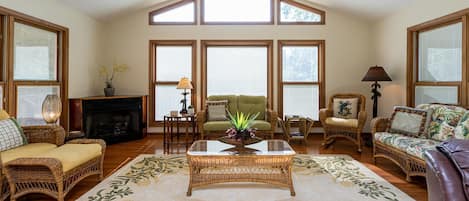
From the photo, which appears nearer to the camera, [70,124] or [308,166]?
[308,166]

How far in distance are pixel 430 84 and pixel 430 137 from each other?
1.36 meters

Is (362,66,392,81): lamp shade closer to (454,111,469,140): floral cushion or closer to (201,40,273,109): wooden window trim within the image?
(201,40,273,109): wooden window trim

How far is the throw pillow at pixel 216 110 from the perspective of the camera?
5.78 m

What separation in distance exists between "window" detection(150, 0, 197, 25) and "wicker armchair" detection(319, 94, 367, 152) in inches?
129

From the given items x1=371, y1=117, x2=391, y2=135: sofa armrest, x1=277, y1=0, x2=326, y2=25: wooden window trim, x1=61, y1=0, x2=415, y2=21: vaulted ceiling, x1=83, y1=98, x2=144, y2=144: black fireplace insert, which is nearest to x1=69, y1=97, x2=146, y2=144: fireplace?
x1=83, y1=98, x2=144, y2=144: black fireplace insert

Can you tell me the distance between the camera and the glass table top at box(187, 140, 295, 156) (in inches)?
128

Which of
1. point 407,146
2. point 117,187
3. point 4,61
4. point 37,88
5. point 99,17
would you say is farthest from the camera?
point 99,17

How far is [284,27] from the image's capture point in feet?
21.9

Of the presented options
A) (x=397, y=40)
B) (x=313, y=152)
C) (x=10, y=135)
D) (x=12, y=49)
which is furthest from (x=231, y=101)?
(x=10, y=135)

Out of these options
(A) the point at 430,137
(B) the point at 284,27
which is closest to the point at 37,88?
(B) the point at 284,27

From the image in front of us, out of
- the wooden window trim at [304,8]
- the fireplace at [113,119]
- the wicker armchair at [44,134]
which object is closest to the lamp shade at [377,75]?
the wooden window trim at [304,8]

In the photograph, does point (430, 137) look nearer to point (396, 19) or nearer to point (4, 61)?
point (396, 19)

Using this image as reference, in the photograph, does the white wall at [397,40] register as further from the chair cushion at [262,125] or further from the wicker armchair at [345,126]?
the chair cushion at [262,125]

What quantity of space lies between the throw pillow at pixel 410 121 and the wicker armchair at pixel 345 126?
2.87 feet
